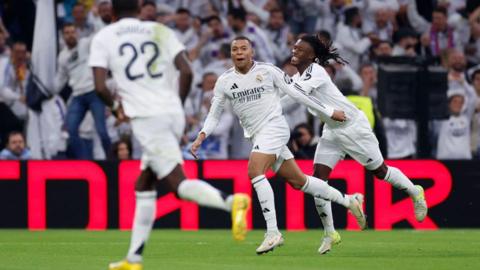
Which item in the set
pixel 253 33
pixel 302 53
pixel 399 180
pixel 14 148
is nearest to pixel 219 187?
pixel 14 148

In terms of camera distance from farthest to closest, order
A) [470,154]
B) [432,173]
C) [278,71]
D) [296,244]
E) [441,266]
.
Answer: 1. [470,154]
2. [432,173]
3. [296,244]
4. [278,71]
5. [441,266]

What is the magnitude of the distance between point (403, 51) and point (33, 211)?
7.16 m

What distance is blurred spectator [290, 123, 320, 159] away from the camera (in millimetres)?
20594

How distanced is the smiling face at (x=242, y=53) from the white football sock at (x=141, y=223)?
3291 millimetres

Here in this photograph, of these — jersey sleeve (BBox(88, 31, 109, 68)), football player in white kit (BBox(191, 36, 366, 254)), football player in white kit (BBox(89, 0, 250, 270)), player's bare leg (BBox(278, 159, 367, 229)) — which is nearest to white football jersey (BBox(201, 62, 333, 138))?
A: football player in white kit (BBox(191, 36, 366, 254))

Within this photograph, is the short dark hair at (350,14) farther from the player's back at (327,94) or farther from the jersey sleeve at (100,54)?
the jersey sleeve at (100,54)

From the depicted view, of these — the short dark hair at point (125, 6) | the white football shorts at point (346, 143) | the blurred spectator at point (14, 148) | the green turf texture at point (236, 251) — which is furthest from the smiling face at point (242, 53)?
the blurred spectator at point (14, 148)

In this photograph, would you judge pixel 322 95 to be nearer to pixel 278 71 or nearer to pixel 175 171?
pixel 278 71

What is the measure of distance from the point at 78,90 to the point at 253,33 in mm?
3409

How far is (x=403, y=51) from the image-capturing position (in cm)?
2288

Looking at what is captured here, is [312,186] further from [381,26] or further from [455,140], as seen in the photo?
[381,26]

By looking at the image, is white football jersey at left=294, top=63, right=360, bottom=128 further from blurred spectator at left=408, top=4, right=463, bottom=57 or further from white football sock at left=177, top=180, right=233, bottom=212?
blurred spectator at left=408, top=4, right=463, bottom=57

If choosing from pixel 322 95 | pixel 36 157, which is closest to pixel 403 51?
pixel 36 157

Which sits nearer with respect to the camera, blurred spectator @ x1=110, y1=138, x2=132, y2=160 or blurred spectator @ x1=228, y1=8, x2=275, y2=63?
blurred spectator @ x1=110, y1=138, x2=132, y2=160
